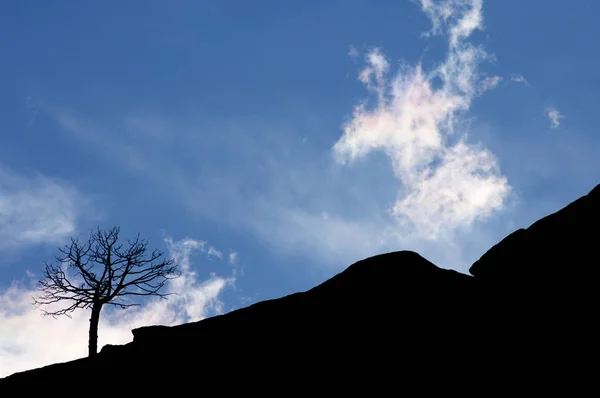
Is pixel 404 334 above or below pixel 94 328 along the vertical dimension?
below

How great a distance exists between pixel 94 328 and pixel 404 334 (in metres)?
14.7

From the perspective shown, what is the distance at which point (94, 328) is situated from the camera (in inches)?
754

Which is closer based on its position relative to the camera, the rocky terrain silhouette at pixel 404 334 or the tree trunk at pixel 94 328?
the rocky terrain silhouette at pixel 404 334

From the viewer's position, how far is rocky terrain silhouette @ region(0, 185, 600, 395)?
8844 mm

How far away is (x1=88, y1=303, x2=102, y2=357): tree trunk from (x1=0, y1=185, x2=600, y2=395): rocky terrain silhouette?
6.86 m

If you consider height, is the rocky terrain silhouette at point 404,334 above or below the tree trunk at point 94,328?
below

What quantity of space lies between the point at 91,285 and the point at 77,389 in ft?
34.5

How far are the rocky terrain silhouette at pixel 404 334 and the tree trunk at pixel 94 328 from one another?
22.5ft

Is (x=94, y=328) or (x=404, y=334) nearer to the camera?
(x=404, y=334)

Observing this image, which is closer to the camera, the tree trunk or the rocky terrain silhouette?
the rocky terrain silhouette

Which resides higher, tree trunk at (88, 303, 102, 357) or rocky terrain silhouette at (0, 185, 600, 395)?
tree trunk at (88, 303, 102, 357)

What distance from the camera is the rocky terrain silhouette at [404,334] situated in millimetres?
8844

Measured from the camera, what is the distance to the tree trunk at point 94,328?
60.9 feet

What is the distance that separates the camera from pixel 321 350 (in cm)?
999
